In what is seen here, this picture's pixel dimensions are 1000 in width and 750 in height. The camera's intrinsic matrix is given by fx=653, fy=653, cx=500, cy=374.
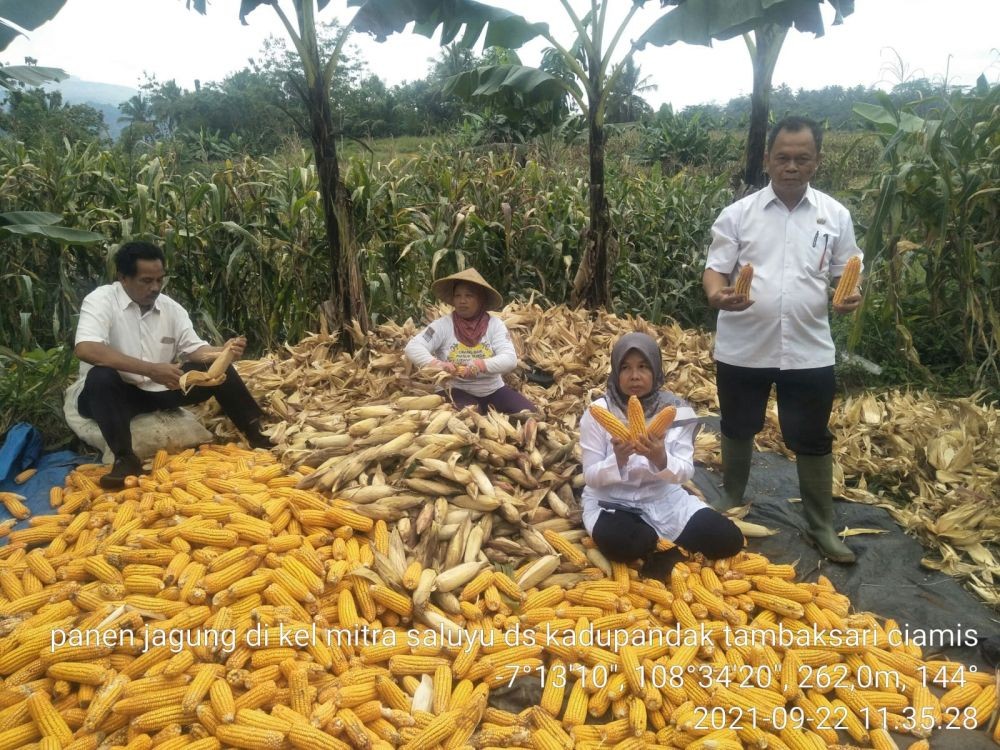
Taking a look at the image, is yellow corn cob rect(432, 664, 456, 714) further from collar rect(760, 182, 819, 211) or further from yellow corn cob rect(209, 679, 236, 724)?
collar rect(760, 182, 819, 211)

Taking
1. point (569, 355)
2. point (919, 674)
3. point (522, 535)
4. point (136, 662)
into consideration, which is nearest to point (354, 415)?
point (522, 535)

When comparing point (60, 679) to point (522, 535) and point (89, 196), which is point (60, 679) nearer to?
point (522, 535)

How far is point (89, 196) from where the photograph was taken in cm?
535

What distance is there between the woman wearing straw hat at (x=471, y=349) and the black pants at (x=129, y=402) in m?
1.02

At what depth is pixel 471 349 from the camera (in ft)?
13.2

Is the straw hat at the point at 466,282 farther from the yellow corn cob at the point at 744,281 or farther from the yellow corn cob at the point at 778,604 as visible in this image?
the yellow corn cob at the point at 778,604

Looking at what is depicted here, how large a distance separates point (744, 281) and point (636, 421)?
813 mm

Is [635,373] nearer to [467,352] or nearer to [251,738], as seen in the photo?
[467,352]

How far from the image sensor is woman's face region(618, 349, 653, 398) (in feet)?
8.73

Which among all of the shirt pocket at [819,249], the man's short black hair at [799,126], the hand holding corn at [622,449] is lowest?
the hand holding corn at [622,449]

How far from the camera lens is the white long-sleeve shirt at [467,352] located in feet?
12.9

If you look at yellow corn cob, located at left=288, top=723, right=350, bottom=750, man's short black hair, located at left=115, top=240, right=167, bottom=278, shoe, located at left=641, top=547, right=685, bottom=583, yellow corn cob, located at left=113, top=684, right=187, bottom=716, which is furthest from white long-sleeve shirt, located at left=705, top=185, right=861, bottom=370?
man's short black hair, located at left=115, top=240, right=167, bottom=278

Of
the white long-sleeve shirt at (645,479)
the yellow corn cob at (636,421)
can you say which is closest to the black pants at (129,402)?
the white long-sleeve shirt at (645,479)

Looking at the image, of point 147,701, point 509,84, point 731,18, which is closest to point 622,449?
point 147,701
